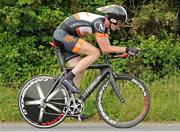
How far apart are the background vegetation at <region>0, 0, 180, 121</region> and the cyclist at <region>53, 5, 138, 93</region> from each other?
3.63 metres

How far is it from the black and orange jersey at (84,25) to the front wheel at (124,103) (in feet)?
2.30

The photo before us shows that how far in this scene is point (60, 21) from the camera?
13.1 meters

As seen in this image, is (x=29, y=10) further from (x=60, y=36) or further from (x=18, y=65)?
(x=60, y=36)

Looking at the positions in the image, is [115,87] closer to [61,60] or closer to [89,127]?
[89,127]

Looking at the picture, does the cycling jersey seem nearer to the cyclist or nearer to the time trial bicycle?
the cyclist

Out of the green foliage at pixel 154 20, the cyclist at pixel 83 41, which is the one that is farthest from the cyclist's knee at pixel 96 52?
the green foliage at pixel 154 20

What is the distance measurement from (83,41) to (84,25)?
21 cm

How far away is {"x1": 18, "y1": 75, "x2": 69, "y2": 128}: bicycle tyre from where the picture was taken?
8602 millimetres

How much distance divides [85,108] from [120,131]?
1.20 meters

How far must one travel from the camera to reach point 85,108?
943cm

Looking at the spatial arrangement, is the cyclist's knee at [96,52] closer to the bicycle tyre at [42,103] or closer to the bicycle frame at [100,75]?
the bicycle frame at [100,75]

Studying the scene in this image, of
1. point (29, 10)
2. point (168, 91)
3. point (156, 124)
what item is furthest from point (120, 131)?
point (29, 10)

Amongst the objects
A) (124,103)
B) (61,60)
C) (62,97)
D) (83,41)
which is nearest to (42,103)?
(62,97)

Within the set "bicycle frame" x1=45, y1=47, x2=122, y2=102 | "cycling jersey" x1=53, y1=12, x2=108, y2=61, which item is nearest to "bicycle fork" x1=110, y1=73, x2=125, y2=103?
"bicycle frame" x1=45, y1=47, x2=122, y2=102
